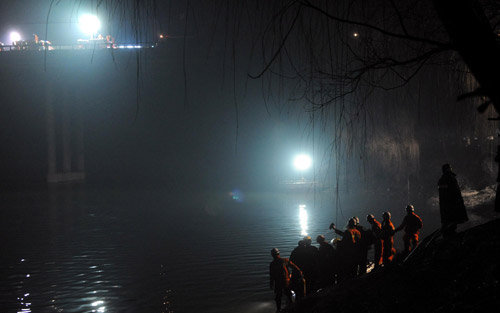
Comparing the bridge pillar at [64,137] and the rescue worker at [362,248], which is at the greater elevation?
the bridge pillar at [64,137]

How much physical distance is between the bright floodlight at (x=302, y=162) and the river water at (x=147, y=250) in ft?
22.6

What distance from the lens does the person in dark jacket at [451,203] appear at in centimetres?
1029

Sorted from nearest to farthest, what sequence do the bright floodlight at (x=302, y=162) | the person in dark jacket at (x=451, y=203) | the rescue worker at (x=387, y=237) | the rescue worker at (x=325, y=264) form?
the person in dark jacket at (x=451, y=203) → the rescue worker at (x=325, y=264) → the rescue worker at (x=387, y=237) → the bright floodlight at (x=302, y=162)

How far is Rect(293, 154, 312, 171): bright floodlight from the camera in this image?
49.3 m

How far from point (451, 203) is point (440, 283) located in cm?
519

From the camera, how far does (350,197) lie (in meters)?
43.7

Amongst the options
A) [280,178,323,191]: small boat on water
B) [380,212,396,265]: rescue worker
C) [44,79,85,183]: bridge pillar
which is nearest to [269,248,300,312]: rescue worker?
[380,212,396,265]: rescue worker

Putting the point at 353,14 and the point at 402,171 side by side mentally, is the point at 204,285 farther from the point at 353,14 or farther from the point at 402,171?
the point at 402,171

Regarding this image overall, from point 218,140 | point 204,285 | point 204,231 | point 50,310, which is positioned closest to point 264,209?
point 204,231

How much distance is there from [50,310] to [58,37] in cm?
8141

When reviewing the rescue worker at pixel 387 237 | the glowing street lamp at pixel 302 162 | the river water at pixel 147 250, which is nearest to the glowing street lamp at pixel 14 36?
the river water at pixel 147 250

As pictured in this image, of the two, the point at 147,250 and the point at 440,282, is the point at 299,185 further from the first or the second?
A: the point at 440,282

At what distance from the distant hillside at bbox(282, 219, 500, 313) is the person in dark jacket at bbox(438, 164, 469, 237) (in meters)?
2.76

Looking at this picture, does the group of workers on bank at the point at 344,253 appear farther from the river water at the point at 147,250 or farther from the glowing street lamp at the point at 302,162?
the glowing street lamp at the point at 302,162
